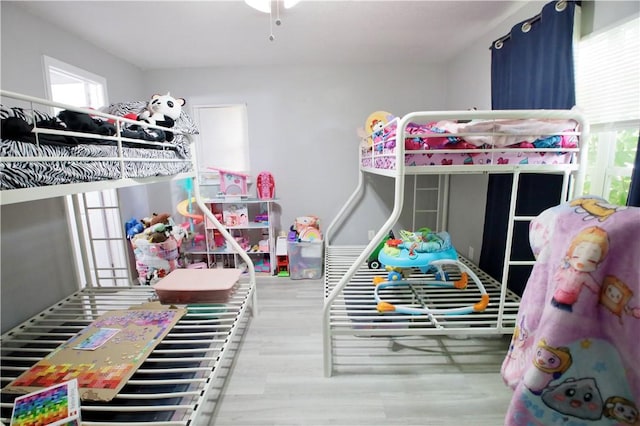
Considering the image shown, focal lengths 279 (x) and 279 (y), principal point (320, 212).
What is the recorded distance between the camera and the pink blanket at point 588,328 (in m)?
0.68

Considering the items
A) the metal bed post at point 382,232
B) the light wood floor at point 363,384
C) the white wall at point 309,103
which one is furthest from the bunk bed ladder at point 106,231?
the metal bed post at point 382,232

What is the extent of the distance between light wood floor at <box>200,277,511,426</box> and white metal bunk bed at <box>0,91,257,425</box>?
202 millimetres

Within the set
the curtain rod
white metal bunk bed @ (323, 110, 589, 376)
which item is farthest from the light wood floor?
the curtain rod

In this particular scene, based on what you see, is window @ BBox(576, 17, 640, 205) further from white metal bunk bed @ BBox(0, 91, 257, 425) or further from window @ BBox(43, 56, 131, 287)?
window @ BBox(43, 56, 131, 287)

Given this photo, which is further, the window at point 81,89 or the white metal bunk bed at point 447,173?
the window at point 81,89

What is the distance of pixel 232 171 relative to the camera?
311cm

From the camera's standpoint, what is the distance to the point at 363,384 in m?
Answer: 1.58

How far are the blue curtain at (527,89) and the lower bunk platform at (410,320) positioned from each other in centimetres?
31

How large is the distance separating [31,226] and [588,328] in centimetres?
285

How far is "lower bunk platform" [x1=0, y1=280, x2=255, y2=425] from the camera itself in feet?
3.78

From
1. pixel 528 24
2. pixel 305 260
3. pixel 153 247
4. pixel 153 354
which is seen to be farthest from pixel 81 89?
pixel 528 24

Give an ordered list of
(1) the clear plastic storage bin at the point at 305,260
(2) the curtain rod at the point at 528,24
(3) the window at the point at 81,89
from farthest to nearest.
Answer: (1) the clear plastic storage bin at the point at 305,260, (3) the window at the point at 81,89, (2) the curtain rod at the point at 528,24

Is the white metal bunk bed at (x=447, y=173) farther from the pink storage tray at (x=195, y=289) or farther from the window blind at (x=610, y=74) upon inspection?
the pink storage tray at (x=195, y=289)

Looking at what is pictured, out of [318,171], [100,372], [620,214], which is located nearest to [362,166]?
[318,171]
